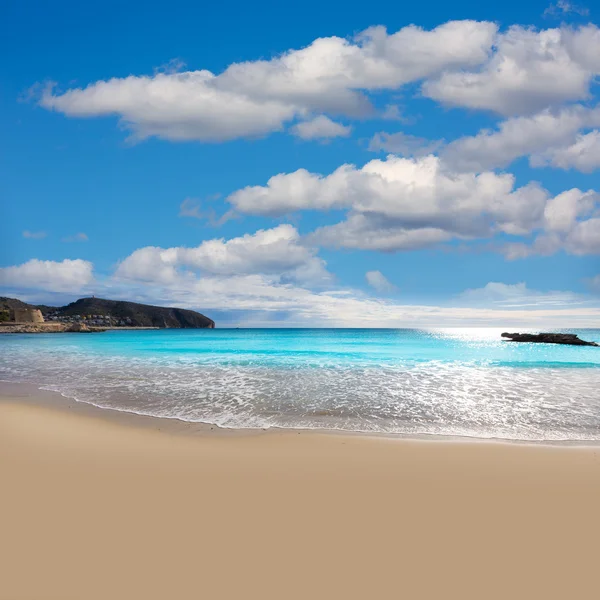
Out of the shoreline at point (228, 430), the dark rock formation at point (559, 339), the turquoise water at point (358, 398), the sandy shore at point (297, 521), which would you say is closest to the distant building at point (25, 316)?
the turquoise water at point (358, 398)

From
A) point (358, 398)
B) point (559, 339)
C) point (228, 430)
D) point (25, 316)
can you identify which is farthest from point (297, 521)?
point (25, 316)

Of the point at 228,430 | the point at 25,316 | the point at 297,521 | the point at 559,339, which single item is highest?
the point at 297,521

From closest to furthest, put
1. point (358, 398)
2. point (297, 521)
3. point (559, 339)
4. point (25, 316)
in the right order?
point (297, 521)
point (358, 398)
point (559, 339)
point (25, 316)

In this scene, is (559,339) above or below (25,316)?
below

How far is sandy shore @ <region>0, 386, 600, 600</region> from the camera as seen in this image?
163 inches

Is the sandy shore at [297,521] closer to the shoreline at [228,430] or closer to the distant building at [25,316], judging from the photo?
the shoreline at [228,430]

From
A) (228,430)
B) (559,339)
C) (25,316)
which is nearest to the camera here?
(228,430)

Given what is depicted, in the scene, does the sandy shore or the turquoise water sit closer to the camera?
the sandy shore

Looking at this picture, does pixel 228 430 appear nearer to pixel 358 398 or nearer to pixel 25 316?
pixel 358 398

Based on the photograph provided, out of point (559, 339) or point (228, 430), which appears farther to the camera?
point (559, 339)

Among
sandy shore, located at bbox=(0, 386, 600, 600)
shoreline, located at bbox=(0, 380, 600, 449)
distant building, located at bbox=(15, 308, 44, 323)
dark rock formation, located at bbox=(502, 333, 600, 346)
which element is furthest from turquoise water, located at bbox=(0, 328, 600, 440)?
distant building, located at bbox=(15, 308, 44, 323)

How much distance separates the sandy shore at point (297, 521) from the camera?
13.5 ft

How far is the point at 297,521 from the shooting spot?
17.5ft

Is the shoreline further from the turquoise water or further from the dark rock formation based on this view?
the dark rock formation
